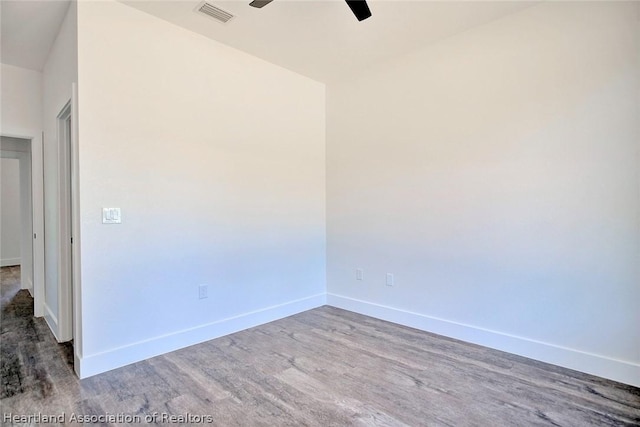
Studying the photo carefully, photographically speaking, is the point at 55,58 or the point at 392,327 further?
the point at 392,327

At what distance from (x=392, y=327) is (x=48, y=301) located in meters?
3.65

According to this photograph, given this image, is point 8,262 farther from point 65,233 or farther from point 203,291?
point 203,291

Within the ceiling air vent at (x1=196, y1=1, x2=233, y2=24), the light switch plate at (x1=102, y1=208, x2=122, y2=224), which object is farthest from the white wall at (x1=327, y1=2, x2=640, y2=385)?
the light switch plate at (x1=102, y1=208, x2=122, y2=224)

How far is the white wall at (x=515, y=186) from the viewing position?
2.27m

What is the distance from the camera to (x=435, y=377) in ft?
7.72

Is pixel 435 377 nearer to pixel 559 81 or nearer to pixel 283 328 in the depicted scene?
pixel 283 328

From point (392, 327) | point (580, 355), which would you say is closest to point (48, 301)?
point (392, 327)

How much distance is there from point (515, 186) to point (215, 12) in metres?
2.76

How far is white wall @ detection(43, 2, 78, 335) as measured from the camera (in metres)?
2.54

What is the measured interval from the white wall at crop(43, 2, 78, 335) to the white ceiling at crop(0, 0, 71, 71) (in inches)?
2.4

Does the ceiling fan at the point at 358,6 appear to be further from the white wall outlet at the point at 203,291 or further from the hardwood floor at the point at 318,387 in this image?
the hardwood floor at the point at 318,387

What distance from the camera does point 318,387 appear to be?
2.23 meters

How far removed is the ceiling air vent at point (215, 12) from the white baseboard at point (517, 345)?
3.08 m

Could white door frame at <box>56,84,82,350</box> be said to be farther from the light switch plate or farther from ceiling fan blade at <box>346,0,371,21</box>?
ceiling fan blade at <box>346,0,371,21</box>
